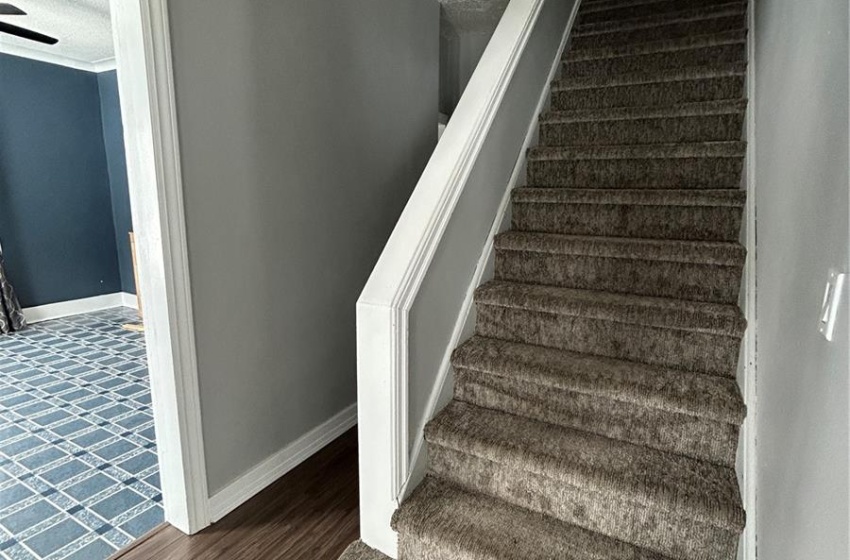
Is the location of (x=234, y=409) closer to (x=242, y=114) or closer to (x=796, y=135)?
(x=242, y=114)

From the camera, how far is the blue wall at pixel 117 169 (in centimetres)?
473

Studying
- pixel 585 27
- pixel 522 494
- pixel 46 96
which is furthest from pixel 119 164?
pixel 522 494

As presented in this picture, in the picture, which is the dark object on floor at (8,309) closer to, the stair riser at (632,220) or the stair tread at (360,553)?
the stair tread at (360,553)

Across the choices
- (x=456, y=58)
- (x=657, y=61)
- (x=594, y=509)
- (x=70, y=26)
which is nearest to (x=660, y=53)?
(x=657, y=61)

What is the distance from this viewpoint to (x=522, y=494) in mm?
1438

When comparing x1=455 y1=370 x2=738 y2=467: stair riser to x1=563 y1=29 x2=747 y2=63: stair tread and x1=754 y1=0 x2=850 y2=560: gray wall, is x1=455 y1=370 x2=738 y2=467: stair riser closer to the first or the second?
x1=754 y1=0 x2=850 y2=560: gray wall

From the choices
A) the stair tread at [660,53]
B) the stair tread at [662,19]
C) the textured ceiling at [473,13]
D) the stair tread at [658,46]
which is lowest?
the stair tread at [660,53]

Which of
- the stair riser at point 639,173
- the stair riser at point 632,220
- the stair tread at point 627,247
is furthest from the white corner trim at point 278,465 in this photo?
the stair riser at point 639,173

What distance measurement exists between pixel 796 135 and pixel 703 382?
73cm

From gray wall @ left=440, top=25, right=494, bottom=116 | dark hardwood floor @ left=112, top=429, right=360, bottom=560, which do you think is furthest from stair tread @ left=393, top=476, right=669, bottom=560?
gray wall @ left=440, top=25, right=494, bottom=116

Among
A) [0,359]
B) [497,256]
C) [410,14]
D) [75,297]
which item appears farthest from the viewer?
[75,297]

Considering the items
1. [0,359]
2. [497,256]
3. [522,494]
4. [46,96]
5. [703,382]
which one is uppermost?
[46,96]

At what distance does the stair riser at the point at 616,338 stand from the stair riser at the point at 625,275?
0.22m

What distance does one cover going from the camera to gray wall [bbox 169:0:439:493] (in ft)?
5.32
